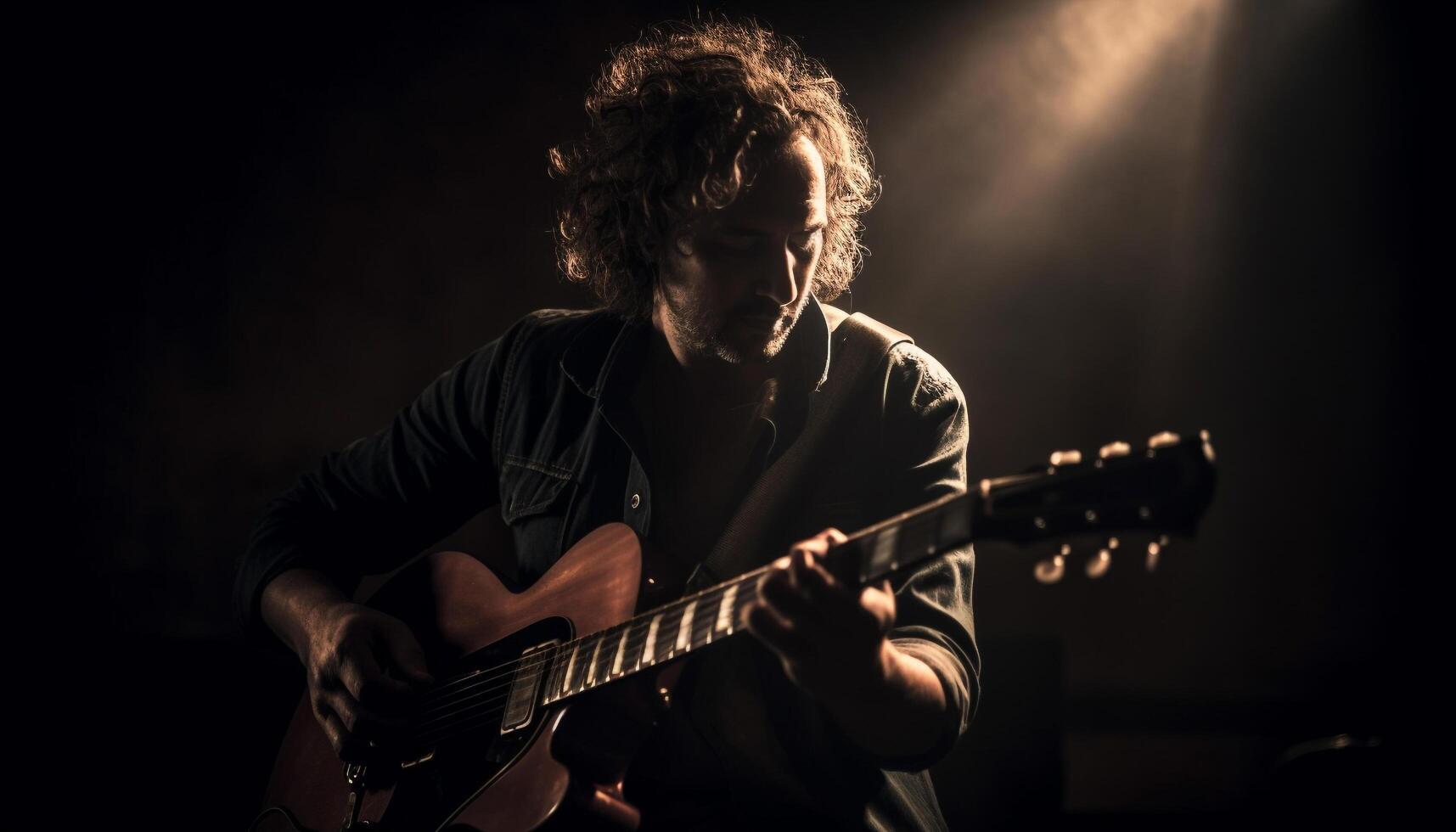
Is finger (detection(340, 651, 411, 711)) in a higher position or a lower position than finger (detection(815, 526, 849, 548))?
lower

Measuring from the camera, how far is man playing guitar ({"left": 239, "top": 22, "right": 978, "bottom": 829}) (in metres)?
1.33

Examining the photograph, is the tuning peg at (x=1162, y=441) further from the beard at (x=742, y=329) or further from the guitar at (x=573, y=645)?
the beard at (x=742, y=329)

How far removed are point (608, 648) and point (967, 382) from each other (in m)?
2.04

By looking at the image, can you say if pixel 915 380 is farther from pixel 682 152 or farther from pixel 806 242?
pixel 682 152

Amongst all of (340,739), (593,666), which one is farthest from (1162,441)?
(340,739)

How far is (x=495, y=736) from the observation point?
140cm

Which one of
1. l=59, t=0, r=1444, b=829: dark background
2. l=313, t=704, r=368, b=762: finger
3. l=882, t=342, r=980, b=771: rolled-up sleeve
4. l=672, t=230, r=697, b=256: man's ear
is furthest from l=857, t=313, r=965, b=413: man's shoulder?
l=59, t=0, r=1444, b=829: dark background

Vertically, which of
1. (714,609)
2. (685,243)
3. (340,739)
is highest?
(685,243)

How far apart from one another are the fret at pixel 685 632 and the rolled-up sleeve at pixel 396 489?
2.89 ft

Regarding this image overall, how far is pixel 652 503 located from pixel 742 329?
35cm

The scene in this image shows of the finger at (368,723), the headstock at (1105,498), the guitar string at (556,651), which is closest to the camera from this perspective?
the headstock at (1105,498)

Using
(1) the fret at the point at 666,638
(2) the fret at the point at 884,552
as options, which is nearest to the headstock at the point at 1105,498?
(2) the fret at the point at 884,552

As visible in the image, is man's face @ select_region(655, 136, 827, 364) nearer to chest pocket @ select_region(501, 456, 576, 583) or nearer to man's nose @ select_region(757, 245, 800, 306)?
man's nose @ select_region(757, 245, 800, 306)

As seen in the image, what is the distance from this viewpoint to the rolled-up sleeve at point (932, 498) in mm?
1334
